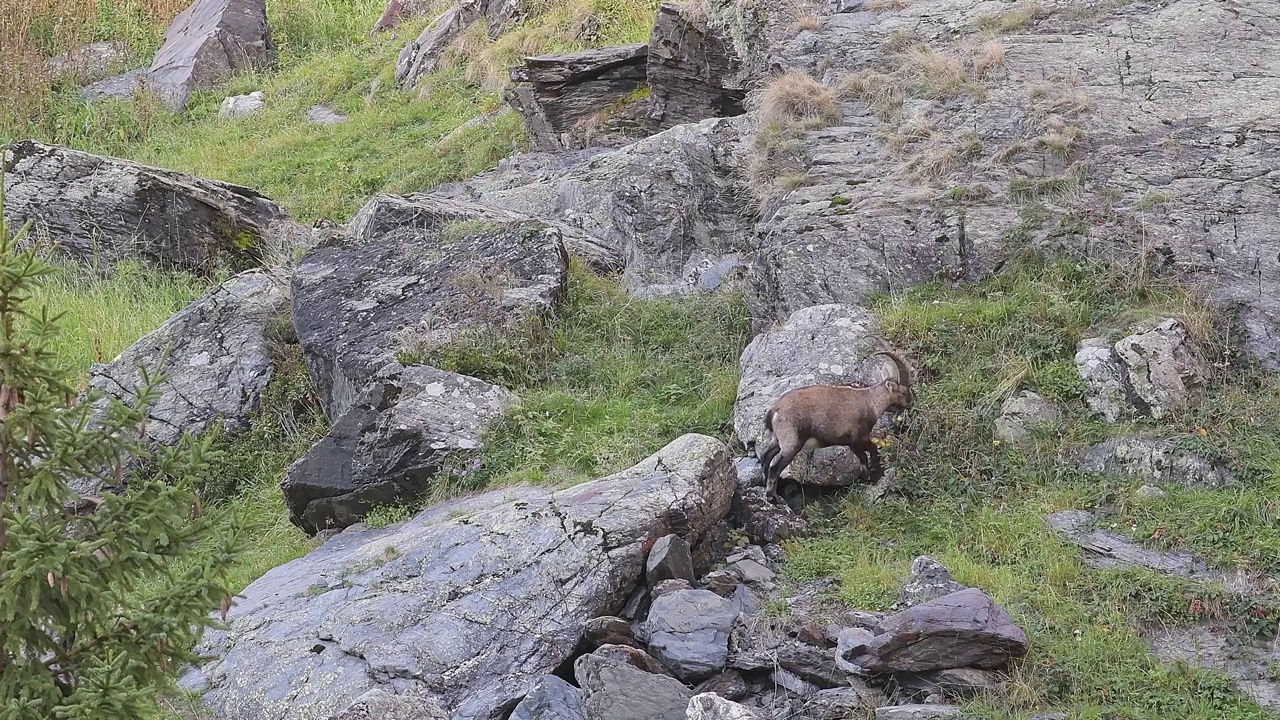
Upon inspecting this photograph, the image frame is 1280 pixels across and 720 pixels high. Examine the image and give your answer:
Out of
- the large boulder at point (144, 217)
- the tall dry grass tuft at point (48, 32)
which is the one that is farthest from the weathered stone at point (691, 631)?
the tall dry grass tuft at point (48, 32)

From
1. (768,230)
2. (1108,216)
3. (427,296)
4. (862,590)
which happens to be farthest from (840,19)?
(862,590)

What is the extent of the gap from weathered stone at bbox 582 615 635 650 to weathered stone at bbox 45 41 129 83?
17.8m

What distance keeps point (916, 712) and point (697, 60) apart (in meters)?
10.4

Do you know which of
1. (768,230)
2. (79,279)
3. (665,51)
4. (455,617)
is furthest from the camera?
(665,51)

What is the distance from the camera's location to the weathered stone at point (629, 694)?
5363 mm

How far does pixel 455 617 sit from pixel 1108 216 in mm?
6262

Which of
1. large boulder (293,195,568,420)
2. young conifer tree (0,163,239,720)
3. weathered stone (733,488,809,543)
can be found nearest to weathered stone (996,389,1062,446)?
weathered stone (733,488,809,543)

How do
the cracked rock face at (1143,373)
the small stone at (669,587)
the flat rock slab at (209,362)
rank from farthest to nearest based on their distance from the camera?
the flat rock slab at (209,362), the cracked rock face at (1143,373), the small stone at (669,587)

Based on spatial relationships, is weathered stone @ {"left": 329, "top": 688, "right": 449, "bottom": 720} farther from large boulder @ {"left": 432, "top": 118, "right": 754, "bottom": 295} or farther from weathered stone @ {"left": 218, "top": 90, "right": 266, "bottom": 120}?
weathered stone @ {"left": 218, "top": 90, "right": 266, "bottom": 120}

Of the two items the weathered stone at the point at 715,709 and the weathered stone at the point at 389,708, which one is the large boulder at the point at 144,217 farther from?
the weathered stone at the point at 715,709

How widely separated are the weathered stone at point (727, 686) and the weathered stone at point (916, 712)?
2.31 feet

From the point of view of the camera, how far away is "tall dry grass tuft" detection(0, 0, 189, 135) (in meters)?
18.9

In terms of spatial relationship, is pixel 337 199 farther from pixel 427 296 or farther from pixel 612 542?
pixel 612 542

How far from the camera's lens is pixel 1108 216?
9.36 m
